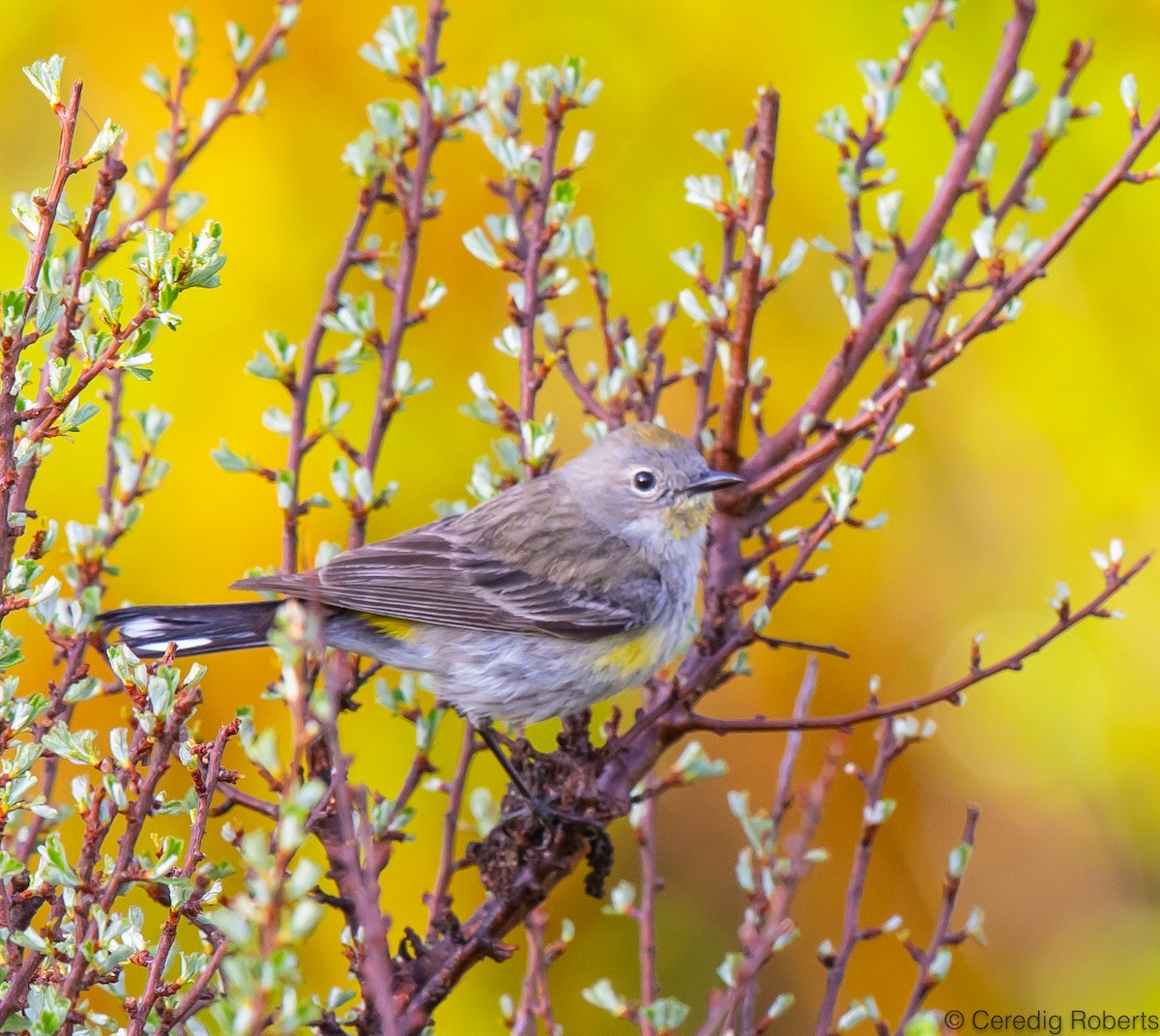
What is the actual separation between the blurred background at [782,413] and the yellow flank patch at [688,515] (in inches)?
31.4

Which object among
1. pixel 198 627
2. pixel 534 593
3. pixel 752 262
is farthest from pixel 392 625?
pixel 752 262

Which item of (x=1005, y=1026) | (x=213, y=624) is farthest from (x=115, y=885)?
(x=1005, y=1026)

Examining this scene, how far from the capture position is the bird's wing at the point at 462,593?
315cm

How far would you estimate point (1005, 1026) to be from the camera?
370 cm

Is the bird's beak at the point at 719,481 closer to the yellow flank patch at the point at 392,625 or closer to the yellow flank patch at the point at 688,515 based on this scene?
the yellow flank patch at the point at 688,515

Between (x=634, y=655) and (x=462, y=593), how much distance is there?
50 cm

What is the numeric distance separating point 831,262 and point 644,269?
70 centimetres

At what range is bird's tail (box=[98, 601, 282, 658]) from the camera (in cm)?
287

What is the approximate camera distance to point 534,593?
338cm
